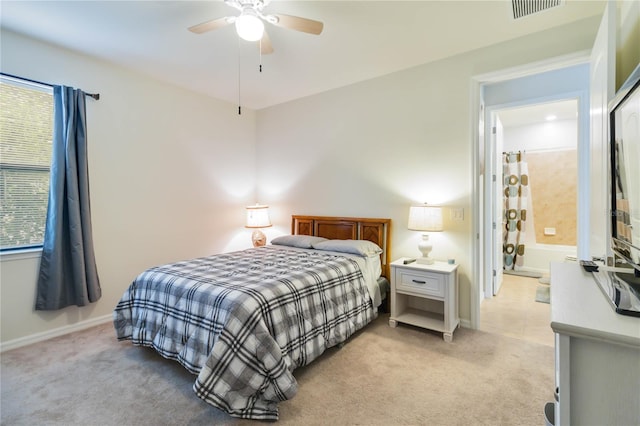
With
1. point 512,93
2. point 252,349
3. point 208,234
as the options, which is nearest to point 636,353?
point 252,349

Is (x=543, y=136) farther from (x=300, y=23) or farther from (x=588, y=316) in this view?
(x=588, y=316)

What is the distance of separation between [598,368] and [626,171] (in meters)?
0.97

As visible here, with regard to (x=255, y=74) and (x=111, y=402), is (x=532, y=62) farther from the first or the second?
(x=111, y=402)

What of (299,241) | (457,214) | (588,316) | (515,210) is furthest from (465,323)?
(515,210)

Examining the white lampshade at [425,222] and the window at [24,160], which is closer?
the window at [24,160]

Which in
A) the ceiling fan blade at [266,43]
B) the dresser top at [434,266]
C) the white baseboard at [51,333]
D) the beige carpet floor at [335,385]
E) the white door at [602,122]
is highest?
the ceiling fan blade at [266,43]

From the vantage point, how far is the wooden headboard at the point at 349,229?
3.39 m

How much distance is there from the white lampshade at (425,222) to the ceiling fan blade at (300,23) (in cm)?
181

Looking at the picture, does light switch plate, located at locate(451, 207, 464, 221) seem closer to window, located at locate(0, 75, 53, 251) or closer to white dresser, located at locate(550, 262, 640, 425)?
white dresser, located at locate(550, 262, 640, 425)

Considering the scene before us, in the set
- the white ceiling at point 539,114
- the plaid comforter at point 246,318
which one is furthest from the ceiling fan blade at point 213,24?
the white ceiling at point 539,114

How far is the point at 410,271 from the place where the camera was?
2855 mm

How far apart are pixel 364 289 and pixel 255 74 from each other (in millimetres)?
2622

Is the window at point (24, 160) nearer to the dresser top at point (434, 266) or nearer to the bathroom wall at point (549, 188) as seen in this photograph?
the dresser top at point (434, 266)

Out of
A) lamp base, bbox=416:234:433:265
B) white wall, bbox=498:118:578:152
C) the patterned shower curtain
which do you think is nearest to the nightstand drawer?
lamp base, bbox=416:234:433:265
